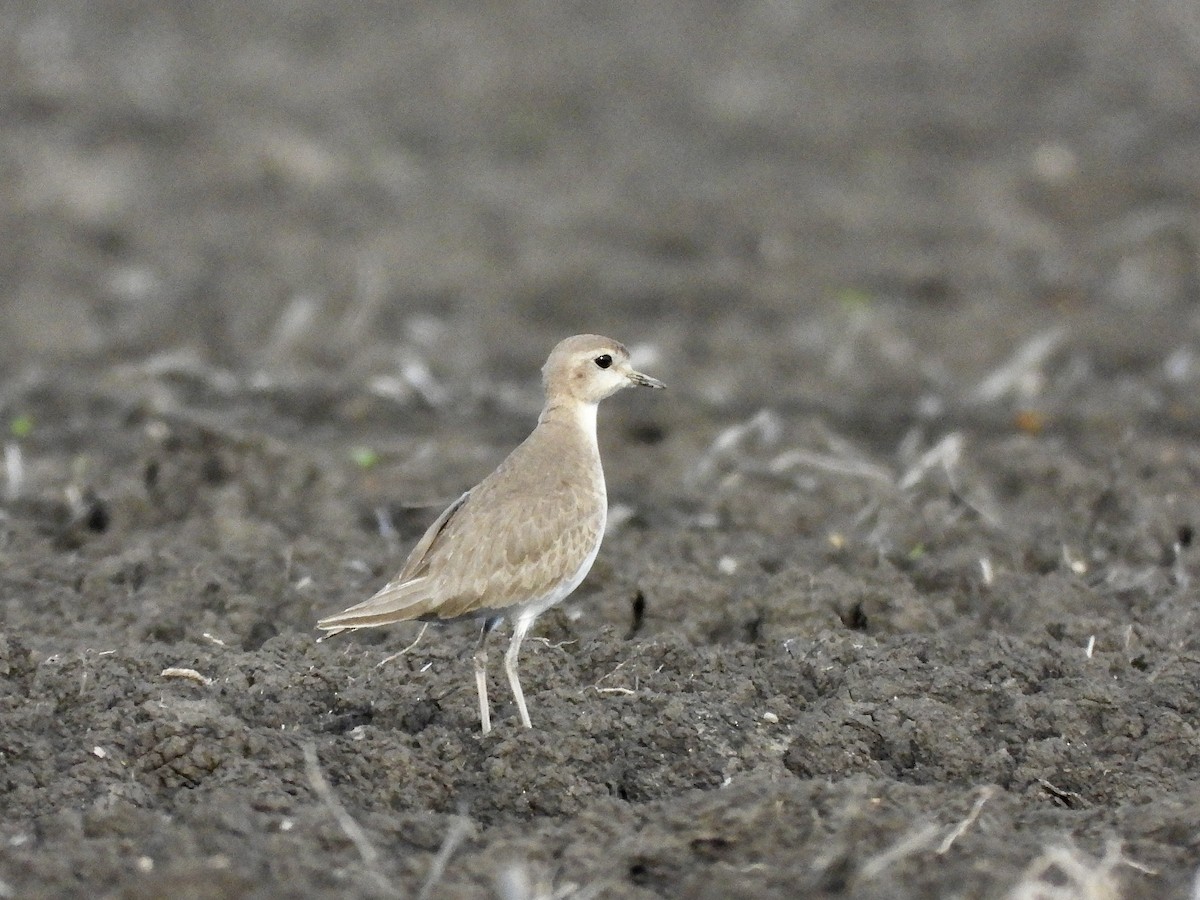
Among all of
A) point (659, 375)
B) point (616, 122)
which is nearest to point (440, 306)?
point (659, 375)

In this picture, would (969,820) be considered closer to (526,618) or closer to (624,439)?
(526,618)

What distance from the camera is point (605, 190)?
50.8 ft

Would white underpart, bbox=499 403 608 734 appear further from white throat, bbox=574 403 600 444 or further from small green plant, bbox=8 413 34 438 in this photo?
small green plant, bbox=8 413 34 438

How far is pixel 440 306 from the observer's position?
42.7ft

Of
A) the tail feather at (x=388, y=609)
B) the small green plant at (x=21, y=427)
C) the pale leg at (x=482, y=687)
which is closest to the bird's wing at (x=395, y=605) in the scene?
the tail feather at (x=388, y=609)

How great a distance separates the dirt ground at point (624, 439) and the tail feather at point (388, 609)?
404 millimetres

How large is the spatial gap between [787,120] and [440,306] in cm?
574

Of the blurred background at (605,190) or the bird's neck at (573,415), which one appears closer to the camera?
the bird's neck at (573,415)

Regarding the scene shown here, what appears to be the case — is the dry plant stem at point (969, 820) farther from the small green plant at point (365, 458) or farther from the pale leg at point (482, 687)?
the small green plant at point (365, 458)

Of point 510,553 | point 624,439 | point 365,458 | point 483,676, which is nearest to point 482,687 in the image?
point 483,676

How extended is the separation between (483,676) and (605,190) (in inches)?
389

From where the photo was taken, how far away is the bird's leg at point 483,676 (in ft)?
19.8

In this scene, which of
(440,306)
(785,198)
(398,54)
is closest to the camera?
(440,306)

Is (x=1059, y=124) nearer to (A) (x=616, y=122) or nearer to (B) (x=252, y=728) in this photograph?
(A) (x=616, y=122)
